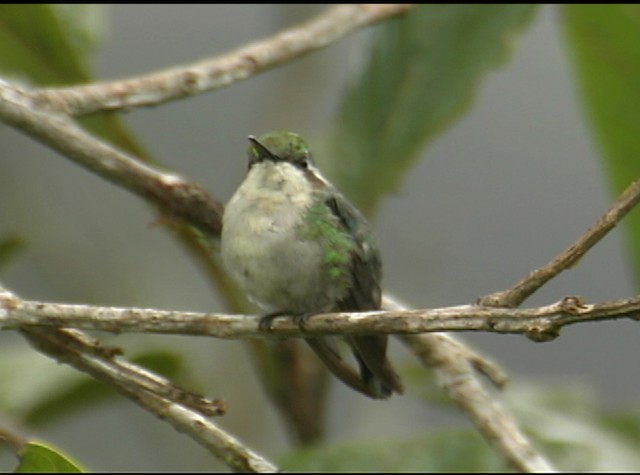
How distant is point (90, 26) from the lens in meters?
2.99

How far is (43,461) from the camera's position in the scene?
182cm

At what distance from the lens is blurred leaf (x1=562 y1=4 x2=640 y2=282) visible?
Result: 9.37 ft

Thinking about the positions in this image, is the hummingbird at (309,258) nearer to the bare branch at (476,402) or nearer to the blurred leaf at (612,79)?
the bare branch at (476,402)

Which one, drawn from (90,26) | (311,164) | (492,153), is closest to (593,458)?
(311,164)

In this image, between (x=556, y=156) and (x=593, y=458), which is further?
(x=556, y=156)

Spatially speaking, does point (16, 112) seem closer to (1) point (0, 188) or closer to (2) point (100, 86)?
(2) point (100, 86)

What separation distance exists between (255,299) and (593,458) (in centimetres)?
89

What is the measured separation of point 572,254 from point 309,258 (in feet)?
2.41

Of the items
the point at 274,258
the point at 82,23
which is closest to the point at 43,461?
the point at 274,258

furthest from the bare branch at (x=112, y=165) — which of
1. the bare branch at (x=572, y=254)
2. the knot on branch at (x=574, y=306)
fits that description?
the knot on branch at (x=574, y=306)

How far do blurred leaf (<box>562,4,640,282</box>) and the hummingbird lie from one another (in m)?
0.92

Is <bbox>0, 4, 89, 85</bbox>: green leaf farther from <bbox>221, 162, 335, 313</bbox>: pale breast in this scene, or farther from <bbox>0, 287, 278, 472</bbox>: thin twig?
<bbox>0, 287, 278, 472</bbox>: thin twig

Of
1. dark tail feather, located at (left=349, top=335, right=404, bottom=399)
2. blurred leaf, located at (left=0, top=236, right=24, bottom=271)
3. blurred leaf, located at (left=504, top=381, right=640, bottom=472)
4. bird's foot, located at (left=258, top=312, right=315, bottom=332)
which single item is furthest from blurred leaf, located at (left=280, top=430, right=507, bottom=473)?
blurred leaf, located at (left=0, top=236, right=24, bottom=271)

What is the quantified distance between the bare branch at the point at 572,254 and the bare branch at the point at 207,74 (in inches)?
40.5
